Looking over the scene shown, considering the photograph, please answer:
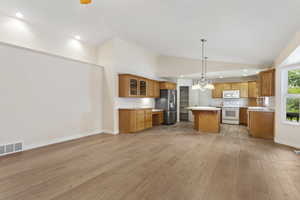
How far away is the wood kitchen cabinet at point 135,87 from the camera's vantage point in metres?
5.64

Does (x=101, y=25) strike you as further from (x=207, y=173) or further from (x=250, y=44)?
(x=207, y=173)

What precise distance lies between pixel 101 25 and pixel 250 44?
4.26 metres

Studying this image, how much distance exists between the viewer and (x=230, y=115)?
26.5 feet

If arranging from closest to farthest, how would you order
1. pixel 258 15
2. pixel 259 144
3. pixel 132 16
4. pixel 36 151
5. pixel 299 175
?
pixel 299 175 → pixel 258 15 → pixel 36 151 → pixel 132 16 → pixel 259 144

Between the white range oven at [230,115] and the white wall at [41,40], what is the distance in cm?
691

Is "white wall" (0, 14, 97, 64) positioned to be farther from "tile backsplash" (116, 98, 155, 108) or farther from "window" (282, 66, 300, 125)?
"window" (282, 66, 300, 125)

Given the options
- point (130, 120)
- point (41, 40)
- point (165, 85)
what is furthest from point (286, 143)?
point (41, 40)

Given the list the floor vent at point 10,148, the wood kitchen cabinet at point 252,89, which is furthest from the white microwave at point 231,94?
the floor vent at point 10,148

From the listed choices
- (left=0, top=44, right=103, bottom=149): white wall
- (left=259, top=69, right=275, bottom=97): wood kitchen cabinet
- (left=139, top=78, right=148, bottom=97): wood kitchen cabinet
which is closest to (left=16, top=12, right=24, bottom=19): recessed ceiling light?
(left=0, top=44, right=103, bottom=149): white wall

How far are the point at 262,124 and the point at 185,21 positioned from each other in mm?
4140

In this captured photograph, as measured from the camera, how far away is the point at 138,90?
6180 mm

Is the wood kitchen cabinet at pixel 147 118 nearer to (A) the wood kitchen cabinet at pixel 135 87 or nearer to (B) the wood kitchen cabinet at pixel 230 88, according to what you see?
(A) the wood kitchen cabinet at pixel 135 87

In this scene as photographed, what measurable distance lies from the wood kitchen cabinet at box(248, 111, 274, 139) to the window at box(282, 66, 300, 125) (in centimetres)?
52

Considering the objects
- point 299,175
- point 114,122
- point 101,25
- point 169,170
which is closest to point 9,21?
point 101,25
